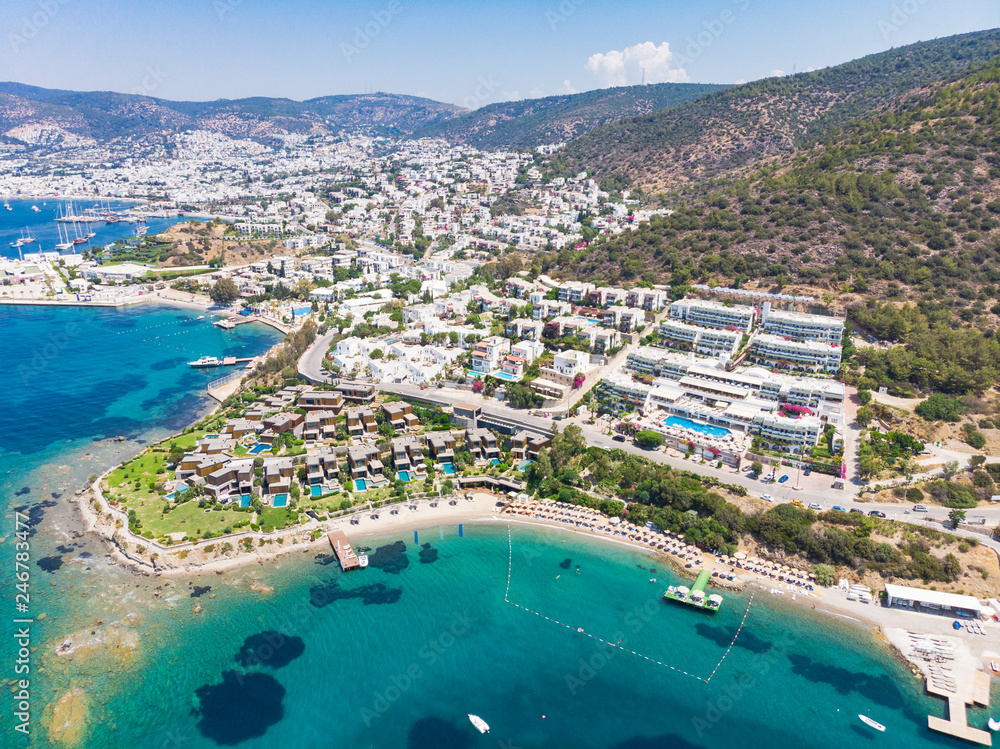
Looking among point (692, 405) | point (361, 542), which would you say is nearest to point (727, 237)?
point (692, 405)

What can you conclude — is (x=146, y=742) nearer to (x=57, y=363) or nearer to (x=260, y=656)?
(x=260, y=656)

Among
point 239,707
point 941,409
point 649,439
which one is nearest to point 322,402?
point 649,439

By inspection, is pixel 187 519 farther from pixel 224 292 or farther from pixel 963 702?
pixel 224 292

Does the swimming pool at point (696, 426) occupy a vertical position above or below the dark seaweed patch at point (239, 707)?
above

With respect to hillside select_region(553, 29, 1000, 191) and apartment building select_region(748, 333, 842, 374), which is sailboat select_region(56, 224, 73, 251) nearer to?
hillside select_region(553, 29, 1000, 191)

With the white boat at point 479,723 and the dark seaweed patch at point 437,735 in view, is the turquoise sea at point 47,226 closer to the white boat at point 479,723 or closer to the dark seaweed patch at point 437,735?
the dark seaweed patch at point 437,735

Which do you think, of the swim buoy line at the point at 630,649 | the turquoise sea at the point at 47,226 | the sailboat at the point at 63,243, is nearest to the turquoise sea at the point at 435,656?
the swim buoy line at the point at 630,649
